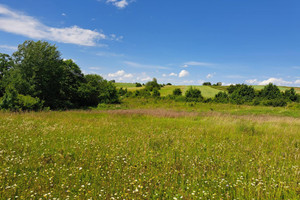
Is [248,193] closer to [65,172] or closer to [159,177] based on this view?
[159,177]

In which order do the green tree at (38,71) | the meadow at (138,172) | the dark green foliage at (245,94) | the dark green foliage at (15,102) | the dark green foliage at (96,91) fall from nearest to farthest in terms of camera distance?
1. the meadow at (138,172)
2. the dark green foliage at (15,102)
3. the green tree at (38,71)
4. the dark green foliage at (96,91)
5. the dark green foliage at (245,94)

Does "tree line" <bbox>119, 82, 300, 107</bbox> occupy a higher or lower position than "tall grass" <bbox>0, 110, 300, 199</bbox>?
higher

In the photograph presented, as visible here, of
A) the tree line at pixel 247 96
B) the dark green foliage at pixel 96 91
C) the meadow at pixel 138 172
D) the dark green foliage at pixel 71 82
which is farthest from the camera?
the tree line at pixel 247 96

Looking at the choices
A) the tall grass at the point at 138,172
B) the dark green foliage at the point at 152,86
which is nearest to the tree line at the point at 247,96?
the dark green foliage at the point at 152,86

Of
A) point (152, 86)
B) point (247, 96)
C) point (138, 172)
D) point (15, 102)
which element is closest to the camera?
point (138, 172)

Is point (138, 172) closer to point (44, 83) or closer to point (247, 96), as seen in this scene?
point (44, 83)

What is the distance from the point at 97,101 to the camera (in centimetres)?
3538

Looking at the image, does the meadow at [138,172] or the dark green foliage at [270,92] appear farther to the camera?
the dark green foliage at [270,92]

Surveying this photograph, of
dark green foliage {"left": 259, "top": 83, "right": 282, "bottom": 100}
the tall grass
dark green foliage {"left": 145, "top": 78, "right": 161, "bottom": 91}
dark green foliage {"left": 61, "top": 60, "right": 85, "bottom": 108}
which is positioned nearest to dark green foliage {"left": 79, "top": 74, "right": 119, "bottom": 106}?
dark green foliage {"left": 61, "top": 60, "right": 85, "bottom": 108}

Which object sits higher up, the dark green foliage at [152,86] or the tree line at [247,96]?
the dark green foliage at [152,86]

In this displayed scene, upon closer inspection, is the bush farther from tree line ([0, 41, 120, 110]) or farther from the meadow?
the meadow

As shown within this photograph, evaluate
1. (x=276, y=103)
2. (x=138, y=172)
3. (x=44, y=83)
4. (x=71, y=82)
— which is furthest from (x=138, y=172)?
(x=276, y=103)

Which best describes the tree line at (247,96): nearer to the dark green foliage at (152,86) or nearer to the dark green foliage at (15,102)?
the dark green foliage at (152,86)

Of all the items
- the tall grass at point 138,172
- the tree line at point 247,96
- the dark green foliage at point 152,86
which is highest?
the dark green foliage at point 152,86
